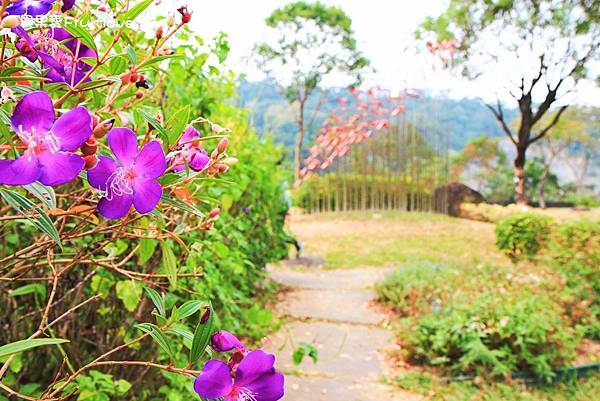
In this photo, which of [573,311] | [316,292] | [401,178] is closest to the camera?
[573,311]

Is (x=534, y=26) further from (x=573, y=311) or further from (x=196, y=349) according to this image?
(x=196, y=349)

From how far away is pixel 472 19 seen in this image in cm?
1289

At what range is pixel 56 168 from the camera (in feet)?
1.24

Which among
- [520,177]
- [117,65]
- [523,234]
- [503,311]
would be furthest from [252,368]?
[520,177]

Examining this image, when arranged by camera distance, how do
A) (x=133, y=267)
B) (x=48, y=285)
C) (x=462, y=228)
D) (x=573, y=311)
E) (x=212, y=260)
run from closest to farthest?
(x=48, y=285) < (x=133, y=267) < (x=212, y=260) < (x=573, y=311) < (x=462, y=228)

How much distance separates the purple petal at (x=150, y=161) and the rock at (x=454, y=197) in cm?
1255

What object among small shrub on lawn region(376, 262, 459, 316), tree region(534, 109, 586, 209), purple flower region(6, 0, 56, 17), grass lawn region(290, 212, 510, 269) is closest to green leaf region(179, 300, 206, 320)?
purple flower region(6, 0, 56, 17)

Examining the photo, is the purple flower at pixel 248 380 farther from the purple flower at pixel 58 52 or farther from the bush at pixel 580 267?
the bush at pixel 580 267

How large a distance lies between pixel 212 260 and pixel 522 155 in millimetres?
12883

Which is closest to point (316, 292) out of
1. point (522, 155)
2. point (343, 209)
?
point (343, 209)

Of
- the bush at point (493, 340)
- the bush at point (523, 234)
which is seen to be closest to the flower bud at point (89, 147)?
the bush at point (493, 340)

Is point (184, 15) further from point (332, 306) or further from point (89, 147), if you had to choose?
point (332, 306)

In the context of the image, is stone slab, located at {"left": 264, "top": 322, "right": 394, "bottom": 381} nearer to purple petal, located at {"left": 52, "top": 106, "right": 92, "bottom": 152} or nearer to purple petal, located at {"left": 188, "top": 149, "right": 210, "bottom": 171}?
purple petal, located at {"left": 188, "top": 149, "right": 210, "bottom": 171}

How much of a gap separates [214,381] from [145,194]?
17cm
